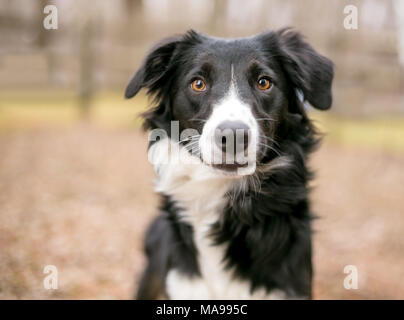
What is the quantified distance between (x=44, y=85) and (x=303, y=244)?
25.0 ft

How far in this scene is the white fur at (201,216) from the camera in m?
2.78

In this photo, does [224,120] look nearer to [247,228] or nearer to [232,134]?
[232,134]

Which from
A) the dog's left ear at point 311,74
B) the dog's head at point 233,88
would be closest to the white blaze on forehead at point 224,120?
the dog's head at point 233,88

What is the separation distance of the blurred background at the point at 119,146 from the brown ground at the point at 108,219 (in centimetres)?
2

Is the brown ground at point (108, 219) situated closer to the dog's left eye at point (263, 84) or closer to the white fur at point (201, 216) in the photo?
the white fur at point (201, 216)

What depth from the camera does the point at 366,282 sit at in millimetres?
4652

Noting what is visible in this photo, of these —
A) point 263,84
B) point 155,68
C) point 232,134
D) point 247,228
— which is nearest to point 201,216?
point 247,228

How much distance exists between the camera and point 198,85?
2.80 m

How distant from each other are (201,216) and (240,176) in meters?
0.51

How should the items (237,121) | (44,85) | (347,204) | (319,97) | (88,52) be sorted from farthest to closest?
(88,52)
(44,85)
(347,204)
(319,97)
(237,121)

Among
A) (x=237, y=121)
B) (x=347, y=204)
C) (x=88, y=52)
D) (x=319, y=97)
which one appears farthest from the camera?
(x=88, y=52)
